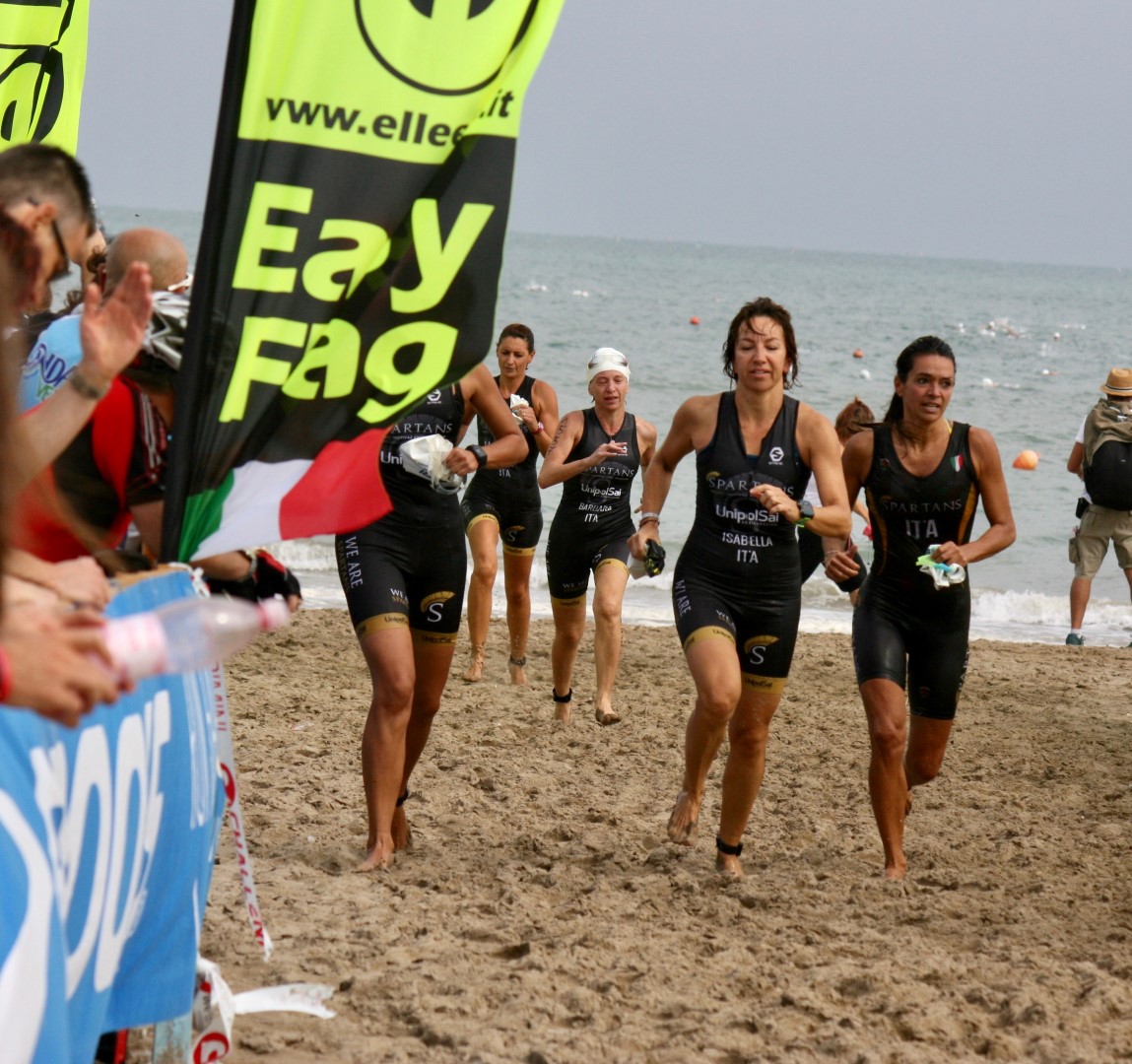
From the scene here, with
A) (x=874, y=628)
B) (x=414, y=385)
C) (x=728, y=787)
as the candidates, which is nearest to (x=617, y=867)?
(x=728, y=787)

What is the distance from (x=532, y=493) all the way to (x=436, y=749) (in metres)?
2.57

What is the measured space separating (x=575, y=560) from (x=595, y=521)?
10.1 inches

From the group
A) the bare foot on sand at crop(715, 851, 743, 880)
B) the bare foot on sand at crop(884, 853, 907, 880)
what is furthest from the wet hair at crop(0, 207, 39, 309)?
the bare foot on sand at crop(884, 853, 907, 880)

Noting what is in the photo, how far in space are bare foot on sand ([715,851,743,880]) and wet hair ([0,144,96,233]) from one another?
11.9 ft

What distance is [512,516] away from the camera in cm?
930

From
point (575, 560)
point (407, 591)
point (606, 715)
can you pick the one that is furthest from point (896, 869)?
point (575, 560)

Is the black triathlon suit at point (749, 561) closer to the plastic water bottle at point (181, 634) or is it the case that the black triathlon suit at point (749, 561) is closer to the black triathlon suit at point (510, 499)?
the plastic water bottle at point (181, 634)

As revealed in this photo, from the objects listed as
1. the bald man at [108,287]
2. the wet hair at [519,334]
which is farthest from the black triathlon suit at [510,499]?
the bald man at [108,287]

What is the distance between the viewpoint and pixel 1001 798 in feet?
22.5

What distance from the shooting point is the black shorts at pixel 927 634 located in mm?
5781

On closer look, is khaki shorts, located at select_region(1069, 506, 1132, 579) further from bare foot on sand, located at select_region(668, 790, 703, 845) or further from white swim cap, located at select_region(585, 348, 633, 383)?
bare foot on sand, located at select_region(668, 790, 703, 845)

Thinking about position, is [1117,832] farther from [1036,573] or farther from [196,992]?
[1036,573]

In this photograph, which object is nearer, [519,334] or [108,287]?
[108,287]

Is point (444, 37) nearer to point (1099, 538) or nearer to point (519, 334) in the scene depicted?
point (519, 334)
